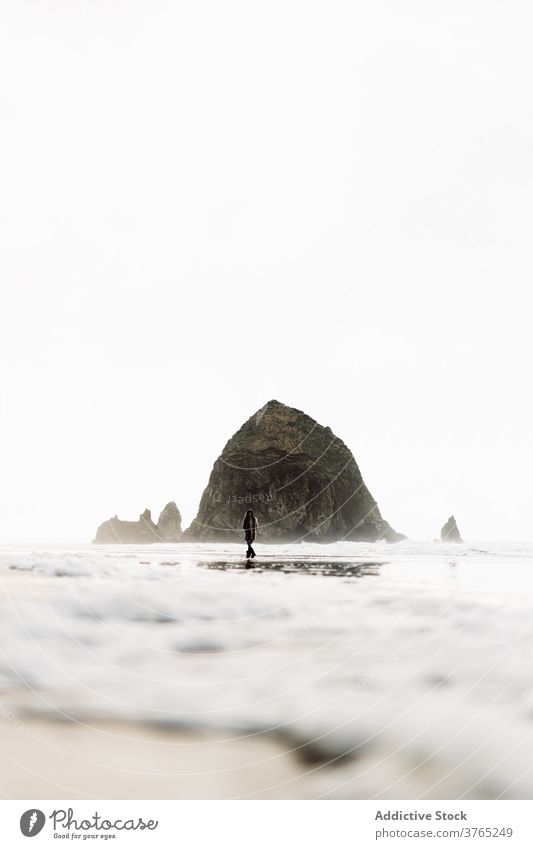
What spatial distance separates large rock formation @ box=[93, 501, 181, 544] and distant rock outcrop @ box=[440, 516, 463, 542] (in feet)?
186

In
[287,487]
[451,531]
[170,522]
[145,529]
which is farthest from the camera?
[170,522]

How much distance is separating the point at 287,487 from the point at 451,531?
43491mm

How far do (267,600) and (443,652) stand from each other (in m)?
4.24

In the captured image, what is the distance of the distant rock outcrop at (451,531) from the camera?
404ft

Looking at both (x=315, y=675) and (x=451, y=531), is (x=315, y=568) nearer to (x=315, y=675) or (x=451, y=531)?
(x=315, y=675)

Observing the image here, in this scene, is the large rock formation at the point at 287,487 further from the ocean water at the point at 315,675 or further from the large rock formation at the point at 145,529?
the ocean water at the point at 315,675

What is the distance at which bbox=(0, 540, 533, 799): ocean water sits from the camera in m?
3.96

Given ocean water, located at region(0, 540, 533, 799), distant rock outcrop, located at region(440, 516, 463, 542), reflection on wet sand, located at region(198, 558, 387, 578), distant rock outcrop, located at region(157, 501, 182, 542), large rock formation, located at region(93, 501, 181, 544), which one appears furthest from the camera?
distant rock outcrop, located at region(157, 501, 182, 542)

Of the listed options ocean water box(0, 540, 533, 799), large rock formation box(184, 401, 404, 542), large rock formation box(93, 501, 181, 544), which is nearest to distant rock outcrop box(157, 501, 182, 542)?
large rock formation box(93, 501, 181, 544)

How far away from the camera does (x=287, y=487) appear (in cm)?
10050

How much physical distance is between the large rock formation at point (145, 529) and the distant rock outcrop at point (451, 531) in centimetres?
5668

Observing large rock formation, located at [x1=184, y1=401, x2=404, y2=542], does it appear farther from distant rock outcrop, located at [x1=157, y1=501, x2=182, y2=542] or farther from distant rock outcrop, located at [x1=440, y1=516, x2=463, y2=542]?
distant rock outcrop, located at [x1=157, y1=501, x2=182, y2=542]

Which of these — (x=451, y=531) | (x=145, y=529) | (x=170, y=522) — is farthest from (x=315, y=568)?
(x=170, y=522)

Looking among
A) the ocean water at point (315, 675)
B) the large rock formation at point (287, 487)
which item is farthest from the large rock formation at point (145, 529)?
the ocean water at point (315, 675)
